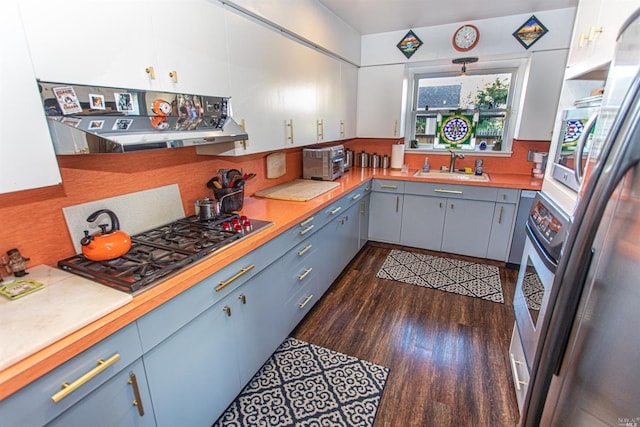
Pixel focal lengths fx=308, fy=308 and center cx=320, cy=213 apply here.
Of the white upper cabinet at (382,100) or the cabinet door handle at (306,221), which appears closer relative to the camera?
the cabinet door handle at (306,221)

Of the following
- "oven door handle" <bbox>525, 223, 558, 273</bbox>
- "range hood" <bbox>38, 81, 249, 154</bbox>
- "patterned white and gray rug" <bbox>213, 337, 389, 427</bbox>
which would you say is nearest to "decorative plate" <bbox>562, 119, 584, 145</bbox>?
"oven door handle" <bbox>525, 223, 558, 273</bbox>

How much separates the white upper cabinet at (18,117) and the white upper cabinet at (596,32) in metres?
1.85

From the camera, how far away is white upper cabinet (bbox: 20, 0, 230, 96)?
3.32ft

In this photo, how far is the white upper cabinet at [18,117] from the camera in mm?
912

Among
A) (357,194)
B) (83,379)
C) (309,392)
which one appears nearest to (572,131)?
(357,194)

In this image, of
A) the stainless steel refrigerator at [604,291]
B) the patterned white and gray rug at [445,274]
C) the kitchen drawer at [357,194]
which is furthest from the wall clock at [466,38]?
the stainless steel refrigerator at [604,291]

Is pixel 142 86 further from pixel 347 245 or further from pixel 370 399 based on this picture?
pixel 347 245

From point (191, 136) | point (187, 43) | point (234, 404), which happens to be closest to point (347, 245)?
point (234, 404)

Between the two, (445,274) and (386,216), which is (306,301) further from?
(386,216)

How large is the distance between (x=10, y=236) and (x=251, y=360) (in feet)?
4.03

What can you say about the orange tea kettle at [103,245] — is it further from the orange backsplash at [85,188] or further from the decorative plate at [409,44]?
the decorative plate at [409,44]

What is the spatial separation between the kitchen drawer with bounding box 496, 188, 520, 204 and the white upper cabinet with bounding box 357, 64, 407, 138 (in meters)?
1.27

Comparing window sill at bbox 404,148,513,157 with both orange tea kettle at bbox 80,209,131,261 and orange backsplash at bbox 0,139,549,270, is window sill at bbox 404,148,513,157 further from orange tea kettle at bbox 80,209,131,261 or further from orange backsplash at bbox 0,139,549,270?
orange tea kettle at bbox 80,209,131,261

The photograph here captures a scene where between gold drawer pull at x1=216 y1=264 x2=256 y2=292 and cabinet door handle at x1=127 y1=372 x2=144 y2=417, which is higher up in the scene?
gold drawer pull at x1=216 y1=264 x2=256 y2=292
